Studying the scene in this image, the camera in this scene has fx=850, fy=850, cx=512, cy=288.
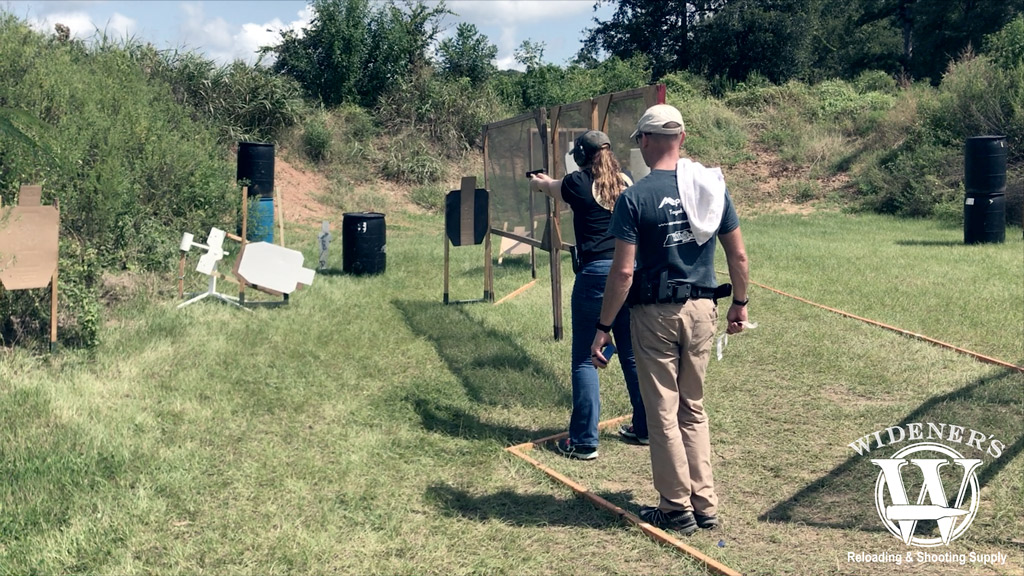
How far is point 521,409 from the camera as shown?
6.05 metres

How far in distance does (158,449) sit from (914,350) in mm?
6018

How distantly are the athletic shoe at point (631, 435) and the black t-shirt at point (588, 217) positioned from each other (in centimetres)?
115

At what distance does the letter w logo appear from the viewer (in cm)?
399

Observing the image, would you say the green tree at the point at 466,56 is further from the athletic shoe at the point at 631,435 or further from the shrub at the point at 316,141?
the athletic shoe at the point at 631,435

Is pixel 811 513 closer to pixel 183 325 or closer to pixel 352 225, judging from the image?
pixel 183 325

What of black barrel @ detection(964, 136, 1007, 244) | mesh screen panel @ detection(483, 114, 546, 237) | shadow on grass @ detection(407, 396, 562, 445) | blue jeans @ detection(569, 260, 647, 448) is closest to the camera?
blue jeans @ detection(569, 260, 647, 448)

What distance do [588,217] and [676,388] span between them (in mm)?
1450

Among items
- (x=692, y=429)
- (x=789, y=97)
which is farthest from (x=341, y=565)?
(x=789, y=97)

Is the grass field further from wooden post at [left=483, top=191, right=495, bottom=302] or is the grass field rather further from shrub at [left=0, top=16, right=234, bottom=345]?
shrub at [left=0, top=16, right=234, bottom=345]

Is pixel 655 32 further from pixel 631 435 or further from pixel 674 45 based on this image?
pixel 631 435

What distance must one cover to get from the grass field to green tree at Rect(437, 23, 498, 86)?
19.6 meters

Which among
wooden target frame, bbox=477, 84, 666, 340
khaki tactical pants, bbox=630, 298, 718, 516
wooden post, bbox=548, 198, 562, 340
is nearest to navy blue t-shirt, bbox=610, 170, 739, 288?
khaki tactical pants, bbox=630, 298, 718, 516

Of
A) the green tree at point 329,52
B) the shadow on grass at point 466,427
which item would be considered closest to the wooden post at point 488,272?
the shadow on grass at point 466,427

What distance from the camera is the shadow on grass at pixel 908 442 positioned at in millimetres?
4223
